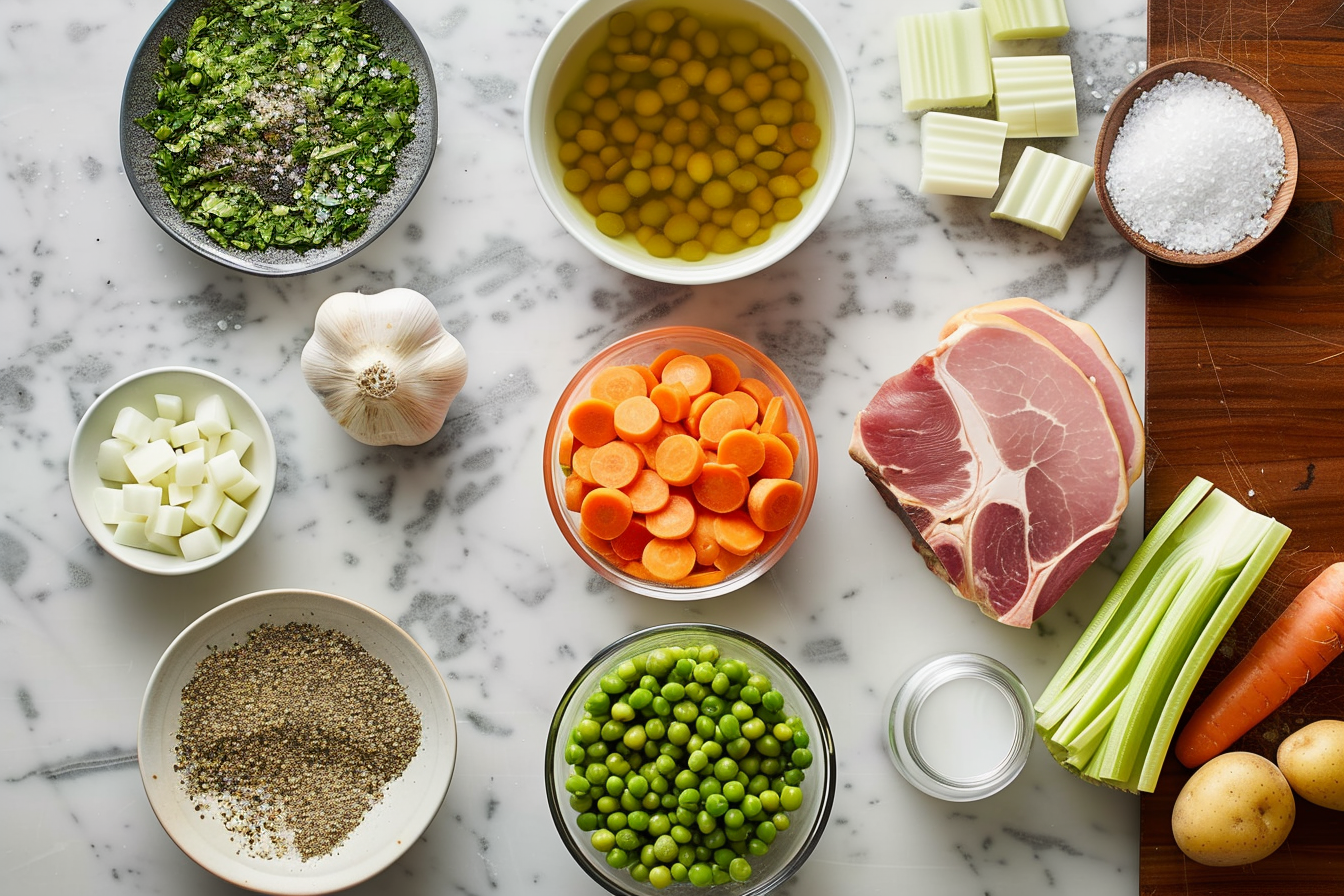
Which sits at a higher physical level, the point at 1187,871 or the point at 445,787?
the point at 445,787

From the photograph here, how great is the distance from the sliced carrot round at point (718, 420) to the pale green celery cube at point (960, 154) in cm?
58

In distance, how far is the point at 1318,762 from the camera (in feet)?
5.36

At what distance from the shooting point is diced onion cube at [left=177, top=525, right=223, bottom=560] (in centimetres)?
162

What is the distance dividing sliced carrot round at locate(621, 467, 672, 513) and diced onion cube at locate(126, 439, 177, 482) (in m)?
0.81

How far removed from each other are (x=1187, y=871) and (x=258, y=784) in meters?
1.74

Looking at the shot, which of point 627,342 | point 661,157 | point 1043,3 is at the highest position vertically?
point 1043,3

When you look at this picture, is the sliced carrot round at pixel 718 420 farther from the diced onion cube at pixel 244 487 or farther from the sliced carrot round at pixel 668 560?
the diced onion cube at pixel 244 487

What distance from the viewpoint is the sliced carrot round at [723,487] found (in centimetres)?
160

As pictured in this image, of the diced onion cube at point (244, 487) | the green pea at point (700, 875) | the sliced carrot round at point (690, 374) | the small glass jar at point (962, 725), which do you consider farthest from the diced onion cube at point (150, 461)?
the small glass jar at point (962, 725)

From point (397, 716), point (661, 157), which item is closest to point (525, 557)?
point (397, 716)

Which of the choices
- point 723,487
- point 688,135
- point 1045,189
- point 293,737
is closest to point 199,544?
point 293,737

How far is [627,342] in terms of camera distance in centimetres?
170

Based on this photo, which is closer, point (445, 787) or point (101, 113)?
point (445, 787)

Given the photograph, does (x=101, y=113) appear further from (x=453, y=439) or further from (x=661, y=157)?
(x=661, y=157)
